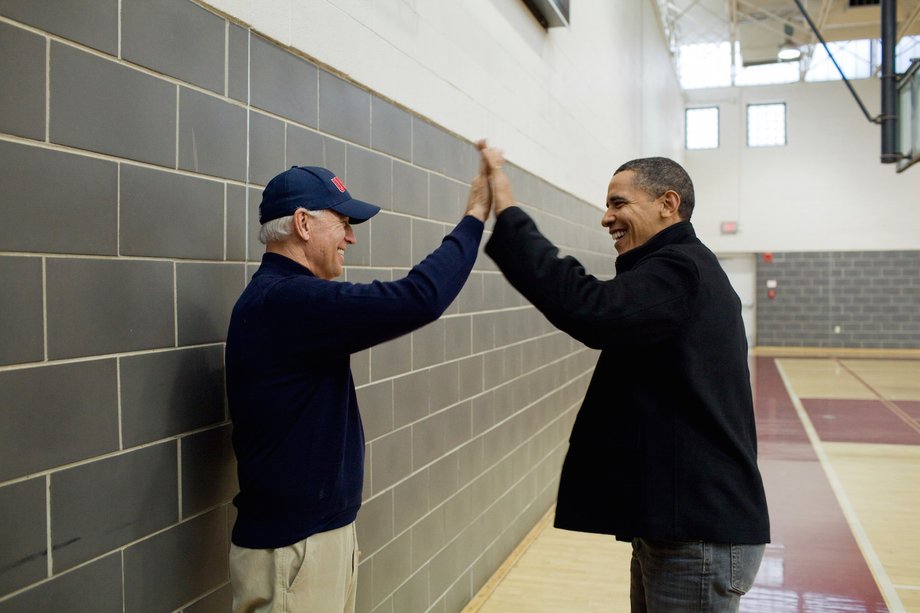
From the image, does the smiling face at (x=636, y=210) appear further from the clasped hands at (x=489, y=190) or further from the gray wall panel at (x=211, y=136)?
the gray wall panel at (x=211, y=136)

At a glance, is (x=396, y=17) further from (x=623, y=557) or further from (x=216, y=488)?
(x=623, y=557)

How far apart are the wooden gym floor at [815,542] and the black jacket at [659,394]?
2.03 meters

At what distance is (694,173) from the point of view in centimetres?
1636

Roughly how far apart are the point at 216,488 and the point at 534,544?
9.65 feet

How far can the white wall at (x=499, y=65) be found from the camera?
231 centimetres

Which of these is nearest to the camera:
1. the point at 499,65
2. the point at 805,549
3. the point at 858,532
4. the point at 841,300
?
the point at 499,65

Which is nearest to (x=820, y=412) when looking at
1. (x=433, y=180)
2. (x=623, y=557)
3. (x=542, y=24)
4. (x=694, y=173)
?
Result: (x=623, y=557)

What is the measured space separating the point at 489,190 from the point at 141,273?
2.41 ft

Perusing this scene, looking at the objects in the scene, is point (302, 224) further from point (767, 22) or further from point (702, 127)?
point (702, 127)

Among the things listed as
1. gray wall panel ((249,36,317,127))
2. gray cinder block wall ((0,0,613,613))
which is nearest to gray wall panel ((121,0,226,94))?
gray cinder block wall ((0,0,613,613))

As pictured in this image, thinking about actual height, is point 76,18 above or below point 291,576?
above

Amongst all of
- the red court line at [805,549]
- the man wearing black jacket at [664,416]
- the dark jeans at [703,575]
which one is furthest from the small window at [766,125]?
the dark jeans at [703,575]

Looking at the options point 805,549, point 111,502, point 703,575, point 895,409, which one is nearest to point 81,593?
point 111,502

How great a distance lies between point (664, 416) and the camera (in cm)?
162
